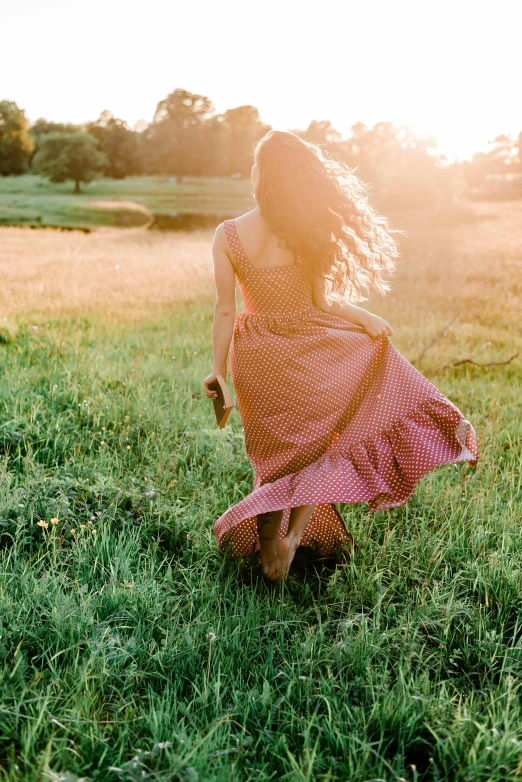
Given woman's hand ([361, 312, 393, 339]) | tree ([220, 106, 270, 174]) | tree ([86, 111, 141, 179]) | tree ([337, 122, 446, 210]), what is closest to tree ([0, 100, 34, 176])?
tree ([86, 111, 141, 179])

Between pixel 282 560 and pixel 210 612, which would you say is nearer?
pixel 210 612

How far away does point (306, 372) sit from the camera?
9.84ft

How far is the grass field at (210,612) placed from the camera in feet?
6.32

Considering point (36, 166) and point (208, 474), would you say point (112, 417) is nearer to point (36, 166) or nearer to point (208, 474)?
point (208, 474)

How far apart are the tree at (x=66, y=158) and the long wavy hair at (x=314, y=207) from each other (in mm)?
48689

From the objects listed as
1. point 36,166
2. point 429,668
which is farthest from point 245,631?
point 36,166

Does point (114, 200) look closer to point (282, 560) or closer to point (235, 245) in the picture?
point (235, 245)

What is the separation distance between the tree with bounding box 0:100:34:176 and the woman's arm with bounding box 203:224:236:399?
54.4 meters

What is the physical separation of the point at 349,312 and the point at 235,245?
697 mm

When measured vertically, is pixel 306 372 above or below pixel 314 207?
below

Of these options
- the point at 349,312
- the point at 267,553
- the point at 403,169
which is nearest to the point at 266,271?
the point at 349,312

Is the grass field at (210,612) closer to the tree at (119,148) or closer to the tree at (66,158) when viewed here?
the tree at (66,158)

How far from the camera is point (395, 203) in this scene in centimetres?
2742

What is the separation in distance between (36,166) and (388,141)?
3030 cm
